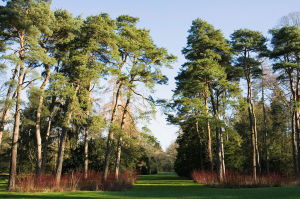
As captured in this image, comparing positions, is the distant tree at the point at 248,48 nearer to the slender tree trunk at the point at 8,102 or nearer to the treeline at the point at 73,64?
the treeline at the point at 73,64

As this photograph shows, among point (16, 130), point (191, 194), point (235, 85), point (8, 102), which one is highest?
point (235, 85)

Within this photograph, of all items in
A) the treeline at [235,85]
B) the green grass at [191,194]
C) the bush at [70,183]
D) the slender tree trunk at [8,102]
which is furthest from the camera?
the treeline at [235,85]

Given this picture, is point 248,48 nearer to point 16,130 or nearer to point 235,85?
point 235,85

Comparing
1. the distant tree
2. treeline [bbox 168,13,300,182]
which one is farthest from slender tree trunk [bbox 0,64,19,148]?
the distant tree

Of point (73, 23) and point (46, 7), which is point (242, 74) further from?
point (46, 7)

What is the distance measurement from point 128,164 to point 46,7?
17.8 metres

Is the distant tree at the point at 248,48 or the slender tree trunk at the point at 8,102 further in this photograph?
the distant tree at the point at 248,48

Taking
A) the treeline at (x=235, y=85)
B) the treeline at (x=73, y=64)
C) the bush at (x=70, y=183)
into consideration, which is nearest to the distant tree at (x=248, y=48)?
the treeline at (x=235, y=85)

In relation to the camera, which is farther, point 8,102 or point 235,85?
point 235,85

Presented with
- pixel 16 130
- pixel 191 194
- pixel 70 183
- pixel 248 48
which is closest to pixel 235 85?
pixel 248 48

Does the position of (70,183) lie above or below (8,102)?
below

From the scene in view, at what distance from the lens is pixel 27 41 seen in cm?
1755

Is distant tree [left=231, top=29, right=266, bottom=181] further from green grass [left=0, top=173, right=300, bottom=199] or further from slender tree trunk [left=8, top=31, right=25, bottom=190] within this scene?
slender tree trunk [left=8, top=31, right=25, bottom=190]

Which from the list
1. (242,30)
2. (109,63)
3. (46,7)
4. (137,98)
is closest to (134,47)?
(109,63)
